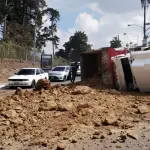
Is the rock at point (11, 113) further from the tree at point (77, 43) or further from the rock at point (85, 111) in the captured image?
the tree at point (77, 43)

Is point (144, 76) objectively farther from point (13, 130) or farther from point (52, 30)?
point (52, 30)

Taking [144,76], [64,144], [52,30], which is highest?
[52,30]

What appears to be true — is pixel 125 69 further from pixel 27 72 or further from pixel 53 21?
pixel 53 21

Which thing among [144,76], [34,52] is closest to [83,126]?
[144,76]

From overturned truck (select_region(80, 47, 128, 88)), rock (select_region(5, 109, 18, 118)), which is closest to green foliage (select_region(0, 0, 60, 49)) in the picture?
overturned truck (select_region(80, 47, 128, 88))

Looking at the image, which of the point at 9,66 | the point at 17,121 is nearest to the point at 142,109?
the point at 17,121

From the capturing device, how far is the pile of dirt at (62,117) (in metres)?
7.54

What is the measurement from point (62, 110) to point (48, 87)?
450 centimetres

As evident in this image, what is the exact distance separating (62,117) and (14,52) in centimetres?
3984

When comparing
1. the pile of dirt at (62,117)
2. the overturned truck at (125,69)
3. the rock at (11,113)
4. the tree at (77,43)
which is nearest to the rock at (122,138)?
the pile of dirt at (62,117)

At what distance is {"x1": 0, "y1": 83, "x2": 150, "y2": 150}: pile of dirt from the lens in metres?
7.54

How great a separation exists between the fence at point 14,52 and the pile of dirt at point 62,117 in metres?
33.1

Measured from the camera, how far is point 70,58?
91.6 meters

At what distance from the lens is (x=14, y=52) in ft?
157
